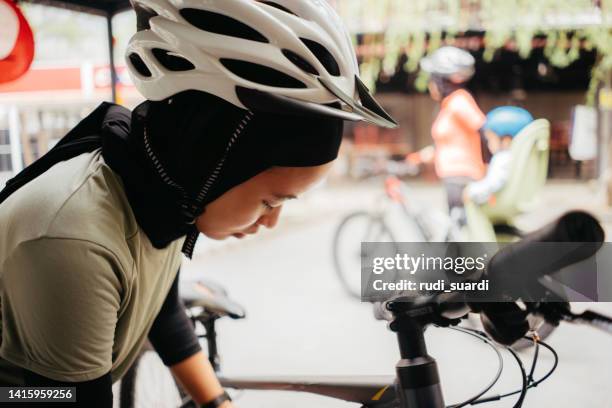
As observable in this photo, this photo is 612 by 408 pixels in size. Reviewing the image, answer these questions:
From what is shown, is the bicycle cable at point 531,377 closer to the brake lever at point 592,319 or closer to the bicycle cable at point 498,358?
the bicycle cable at point 498,358

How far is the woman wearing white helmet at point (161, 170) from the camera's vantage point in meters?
0.66

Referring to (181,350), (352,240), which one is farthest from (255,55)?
(352,240)

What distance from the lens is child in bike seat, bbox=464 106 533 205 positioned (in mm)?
2252

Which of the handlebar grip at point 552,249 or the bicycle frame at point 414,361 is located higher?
the handlebar grip at point 552,249

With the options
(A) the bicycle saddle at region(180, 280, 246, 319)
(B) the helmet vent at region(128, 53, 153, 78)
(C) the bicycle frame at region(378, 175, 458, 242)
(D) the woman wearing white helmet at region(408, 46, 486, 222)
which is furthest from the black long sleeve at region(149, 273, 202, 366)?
(D) the woman wearing white helmet at region(408, 46, 486, 222)

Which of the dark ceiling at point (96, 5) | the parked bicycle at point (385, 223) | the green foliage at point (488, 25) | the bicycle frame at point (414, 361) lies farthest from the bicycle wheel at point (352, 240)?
the bicycle frame at point (414, 361)

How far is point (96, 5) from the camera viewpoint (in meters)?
1.44

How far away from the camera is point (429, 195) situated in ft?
9.89

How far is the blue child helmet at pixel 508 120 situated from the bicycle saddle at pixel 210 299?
1.48 meters

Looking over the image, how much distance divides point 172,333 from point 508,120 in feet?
5.85

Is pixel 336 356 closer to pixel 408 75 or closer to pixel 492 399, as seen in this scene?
pixel 492 399

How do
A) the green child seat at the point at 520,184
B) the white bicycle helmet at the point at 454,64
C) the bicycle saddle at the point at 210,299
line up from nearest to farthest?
the bicycle saddle at the point at 210,299 < the green child seat at the point at 520,184 < the white bicycle helmet at the point at 454,64

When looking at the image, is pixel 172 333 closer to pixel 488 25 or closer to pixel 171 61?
pixel 171 61

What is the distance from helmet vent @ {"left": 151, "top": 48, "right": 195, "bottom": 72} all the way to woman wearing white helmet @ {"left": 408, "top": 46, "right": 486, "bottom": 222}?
2.02m
